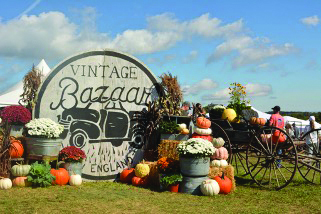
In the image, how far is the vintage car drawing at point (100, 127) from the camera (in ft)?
34.8

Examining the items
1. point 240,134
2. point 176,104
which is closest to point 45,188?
point 176,104

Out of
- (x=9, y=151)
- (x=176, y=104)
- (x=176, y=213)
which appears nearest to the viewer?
(x=176, y=213)

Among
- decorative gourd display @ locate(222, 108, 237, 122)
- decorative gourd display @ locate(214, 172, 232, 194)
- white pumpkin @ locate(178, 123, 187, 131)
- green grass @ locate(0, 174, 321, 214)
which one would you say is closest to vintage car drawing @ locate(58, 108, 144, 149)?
white pumpkin @ locate(178, 123, 187, 131)

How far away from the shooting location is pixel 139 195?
867 centimetres

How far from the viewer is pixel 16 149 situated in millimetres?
9547

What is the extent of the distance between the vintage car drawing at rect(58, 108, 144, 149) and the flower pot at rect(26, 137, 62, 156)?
93 centimetres

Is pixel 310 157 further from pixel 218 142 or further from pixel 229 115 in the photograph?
pixel 229 115

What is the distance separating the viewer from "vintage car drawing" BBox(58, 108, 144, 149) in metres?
10.6

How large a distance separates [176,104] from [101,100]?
213cm

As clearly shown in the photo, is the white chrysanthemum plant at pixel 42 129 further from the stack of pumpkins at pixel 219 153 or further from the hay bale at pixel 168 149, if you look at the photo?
the stack of pumpkins at pixel 219 153

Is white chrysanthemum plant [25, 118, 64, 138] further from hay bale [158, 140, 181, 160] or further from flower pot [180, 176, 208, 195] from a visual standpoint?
flower pot [180, 176, 208, 195]

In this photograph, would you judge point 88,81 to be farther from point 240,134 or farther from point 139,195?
point 240,134

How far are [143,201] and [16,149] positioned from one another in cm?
362

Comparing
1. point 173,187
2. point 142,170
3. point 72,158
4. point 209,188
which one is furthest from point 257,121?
point 72,158
